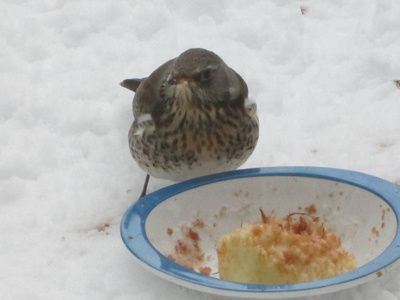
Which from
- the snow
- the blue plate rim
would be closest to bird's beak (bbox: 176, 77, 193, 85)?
the blue plate rim

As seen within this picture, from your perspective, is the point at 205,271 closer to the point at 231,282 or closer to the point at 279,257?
the point at 279,257

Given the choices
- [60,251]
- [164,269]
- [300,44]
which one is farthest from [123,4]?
[164,269]

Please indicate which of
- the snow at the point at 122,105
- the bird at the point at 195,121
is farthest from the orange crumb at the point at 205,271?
the bird at the point at 195,121

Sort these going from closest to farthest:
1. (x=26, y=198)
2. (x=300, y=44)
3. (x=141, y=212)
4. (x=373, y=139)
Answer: (x=141, y=212), (x=26, y=198), (x=373, y=139), (x=300, y=44)

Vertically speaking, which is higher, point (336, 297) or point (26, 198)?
point (336, 297)

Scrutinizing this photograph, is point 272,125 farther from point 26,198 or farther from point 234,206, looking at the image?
point 26,198

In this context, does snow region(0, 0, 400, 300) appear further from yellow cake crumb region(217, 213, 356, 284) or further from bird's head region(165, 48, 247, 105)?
bird's head region(165, 48, 247, 105)

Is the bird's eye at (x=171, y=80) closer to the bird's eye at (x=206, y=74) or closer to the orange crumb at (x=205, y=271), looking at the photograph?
the bird's eye at (x=206, y=74)
